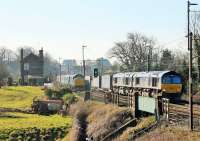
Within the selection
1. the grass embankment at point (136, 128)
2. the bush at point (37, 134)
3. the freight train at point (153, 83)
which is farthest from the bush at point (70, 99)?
the grass embankment at point (136, 128)

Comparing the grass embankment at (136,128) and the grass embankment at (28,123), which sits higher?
the grass embankment at (136,128)

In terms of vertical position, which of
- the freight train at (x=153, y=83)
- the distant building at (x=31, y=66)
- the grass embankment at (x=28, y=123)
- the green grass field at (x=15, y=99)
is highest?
the distant building at (x=31, y=66)

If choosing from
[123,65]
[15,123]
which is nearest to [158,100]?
[15,123]

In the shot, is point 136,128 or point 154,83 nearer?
point 136,128

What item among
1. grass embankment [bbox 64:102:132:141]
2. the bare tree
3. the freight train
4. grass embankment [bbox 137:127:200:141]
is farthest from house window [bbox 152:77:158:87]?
the bare tree

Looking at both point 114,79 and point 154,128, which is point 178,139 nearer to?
point 154,128

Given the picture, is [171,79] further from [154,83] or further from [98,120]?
[98,120]

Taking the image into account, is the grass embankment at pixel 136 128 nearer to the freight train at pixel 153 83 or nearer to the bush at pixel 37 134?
the freight train at pixel 153 83

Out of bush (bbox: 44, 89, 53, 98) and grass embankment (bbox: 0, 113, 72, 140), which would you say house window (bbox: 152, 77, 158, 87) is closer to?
grass embankment (bbox: 0, 113, 72, 140)

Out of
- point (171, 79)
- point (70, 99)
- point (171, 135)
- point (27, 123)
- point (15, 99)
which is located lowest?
point (27, 123)

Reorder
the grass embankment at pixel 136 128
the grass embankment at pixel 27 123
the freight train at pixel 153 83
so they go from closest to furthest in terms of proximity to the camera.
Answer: the grass embankment at pixel 136 128
the freight train at pixel 153 83
the grass embankment at pixel 27 123

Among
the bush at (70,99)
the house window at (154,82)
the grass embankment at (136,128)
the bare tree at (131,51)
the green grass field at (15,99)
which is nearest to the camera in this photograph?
the grass embankment at (136,128)

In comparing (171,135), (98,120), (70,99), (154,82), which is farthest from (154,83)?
(171,135)

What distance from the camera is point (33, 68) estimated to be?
168 meters
